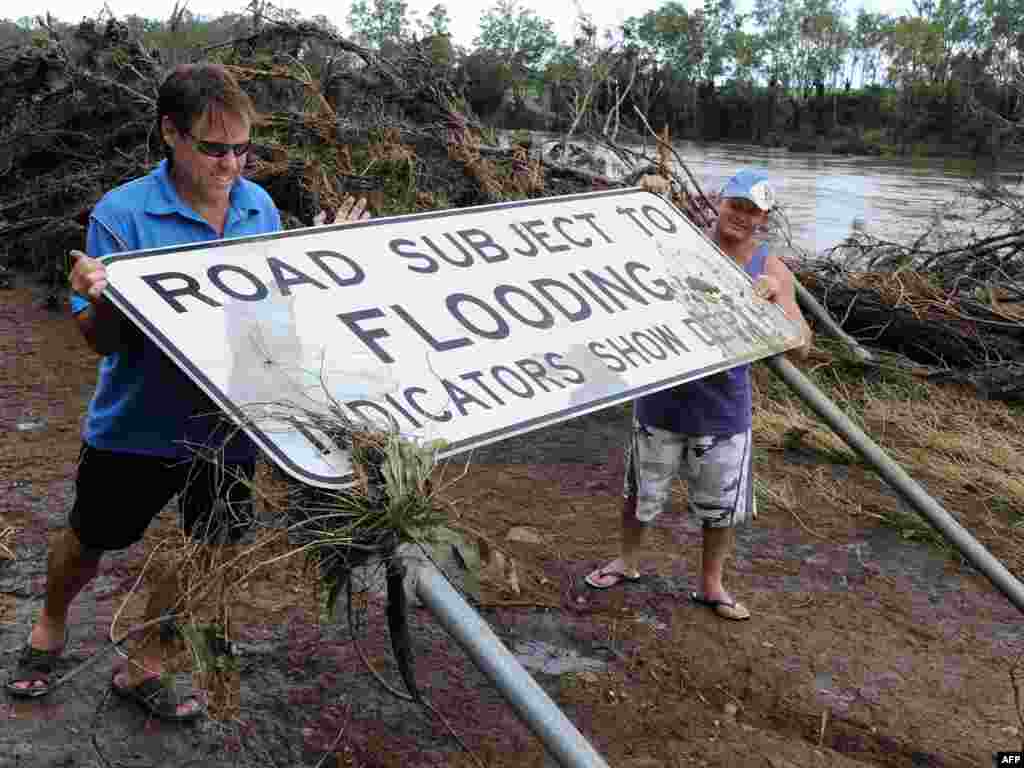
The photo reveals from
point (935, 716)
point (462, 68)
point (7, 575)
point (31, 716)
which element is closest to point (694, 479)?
point (935, 716)

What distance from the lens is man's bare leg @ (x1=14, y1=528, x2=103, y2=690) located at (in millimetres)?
2252

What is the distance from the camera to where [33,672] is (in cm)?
238

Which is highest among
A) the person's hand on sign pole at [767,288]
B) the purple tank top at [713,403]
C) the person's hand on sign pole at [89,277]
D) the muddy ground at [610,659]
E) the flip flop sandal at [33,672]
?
the person's hand on sign pole at [89,277]

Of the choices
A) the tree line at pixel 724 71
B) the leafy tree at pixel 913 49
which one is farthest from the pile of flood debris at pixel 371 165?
the leafy tree at pixel 913 49

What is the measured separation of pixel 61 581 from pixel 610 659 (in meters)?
1.58

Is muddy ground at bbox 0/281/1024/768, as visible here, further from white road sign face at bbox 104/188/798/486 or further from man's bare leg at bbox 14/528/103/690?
white road sign face at bbox 104/188/798/486

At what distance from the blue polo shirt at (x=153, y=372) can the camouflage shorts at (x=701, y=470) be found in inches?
55.3

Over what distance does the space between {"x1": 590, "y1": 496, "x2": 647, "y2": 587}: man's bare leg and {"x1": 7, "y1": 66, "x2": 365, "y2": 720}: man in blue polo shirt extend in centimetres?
143

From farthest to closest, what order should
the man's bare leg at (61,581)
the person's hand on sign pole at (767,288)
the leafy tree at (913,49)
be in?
1. the leafy tree at (913,49)
2. the person's hand on sign pole at (767,288)
3. the man's bare leg at (61,581)

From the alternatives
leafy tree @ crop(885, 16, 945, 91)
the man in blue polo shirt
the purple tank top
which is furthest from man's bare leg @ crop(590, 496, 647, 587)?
leafy tree @ crop(885, 16, 945, 91)

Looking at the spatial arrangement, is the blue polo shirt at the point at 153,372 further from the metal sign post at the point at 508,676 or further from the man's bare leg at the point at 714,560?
the man's bare leg at the point at 714,560

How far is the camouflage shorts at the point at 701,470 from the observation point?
118 inches

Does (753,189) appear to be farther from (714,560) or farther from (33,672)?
(33,672)

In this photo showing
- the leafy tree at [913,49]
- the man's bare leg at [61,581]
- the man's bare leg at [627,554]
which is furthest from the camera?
the leafy tree at [913,49]
